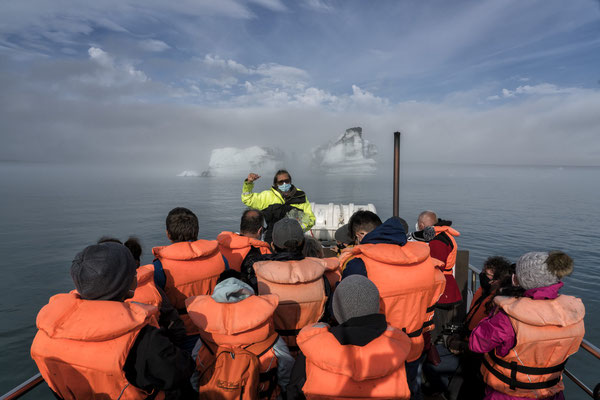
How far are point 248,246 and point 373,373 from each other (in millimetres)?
1849

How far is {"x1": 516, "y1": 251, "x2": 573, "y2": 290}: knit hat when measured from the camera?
1.86m

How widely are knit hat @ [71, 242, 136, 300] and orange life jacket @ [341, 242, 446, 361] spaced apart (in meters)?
1.46

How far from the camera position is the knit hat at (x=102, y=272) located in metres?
1.52

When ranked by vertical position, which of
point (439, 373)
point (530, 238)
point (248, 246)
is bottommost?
point (530, 238)

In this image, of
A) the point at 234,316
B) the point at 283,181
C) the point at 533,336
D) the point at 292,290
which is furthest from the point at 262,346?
the point at 283,181

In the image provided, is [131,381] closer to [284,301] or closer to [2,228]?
[284,301]

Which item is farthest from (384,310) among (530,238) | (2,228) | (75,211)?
(75,211)

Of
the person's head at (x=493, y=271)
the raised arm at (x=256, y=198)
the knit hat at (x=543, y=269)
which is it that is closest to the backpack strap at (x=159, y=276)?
the raised arm at (x=256, y=198)

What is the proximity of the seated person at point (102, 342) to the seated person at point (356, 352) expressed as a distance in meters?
0.67

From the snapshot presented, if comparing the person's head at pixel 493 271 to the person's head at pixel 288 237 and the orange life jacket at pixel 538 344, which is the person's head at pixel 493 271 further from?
the person's head at pixel 288 237

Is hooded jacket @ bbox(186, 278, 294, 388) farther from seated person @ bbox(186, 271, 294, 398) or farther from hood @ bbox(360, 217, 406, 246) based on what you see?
hood @ bbox(360, 217, 406, 246)

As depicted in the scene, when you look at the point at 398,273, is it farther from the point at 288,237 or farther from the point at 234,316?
the point at 234,316

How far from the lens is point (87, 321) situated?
146 cm

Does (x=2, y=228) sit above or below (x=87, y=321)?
below
